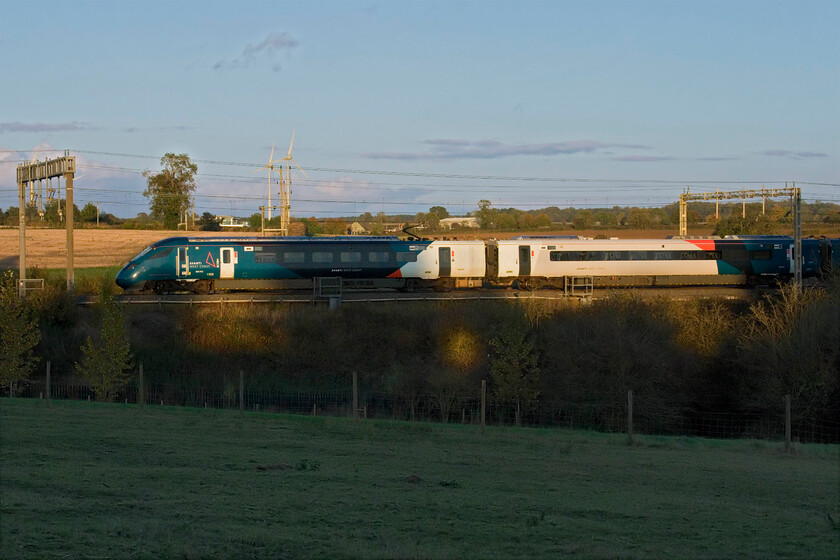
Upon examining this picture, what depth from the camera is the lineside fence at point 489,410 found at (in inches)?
1135

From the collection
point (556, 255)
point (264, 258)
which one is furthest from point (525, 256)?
point (264, 258)

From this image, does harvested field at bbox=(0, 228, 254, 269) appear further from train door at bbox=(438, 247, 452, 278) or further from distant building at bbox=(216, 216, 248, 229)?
train door at bbox=(438, 247, 452, 278)

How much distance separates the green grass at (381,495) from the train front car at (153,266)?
22.7 m

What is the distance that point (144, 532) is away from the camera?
8180 millimetres

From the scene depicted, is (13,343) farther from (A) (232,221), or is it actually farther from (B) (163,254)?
(A) (232,221)

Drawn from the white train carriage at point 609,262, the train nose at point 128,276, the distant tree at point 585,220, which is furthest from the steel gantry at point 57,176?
the distant tree at point 585,220

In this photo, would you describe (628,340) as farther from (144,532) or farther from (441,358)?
(144,532)

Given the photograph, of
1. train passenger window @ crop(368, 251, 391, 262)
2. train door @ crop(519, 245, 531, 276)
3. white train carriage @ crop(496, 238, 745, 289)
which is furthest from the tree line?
train door @ crop(519, 245, 531, 276)

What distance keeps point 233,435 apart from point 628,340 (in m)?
20.6

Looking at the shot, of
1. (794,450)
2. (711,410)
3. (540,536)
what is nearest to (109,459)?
(540,536)

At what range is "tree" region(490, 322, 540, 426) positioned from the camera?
100.0ft

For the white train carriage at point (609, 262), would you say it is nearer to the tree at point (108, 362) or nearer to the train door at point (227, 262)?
the train door at point (227, 262)

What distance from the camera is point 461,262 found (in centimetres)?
4394

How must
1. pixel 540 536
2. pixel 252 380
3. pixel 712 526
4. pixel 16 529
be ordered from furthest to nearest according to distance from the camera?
pixel 252 380 < pixel 712 526 < pixel 540 536 < pixel 16 529
